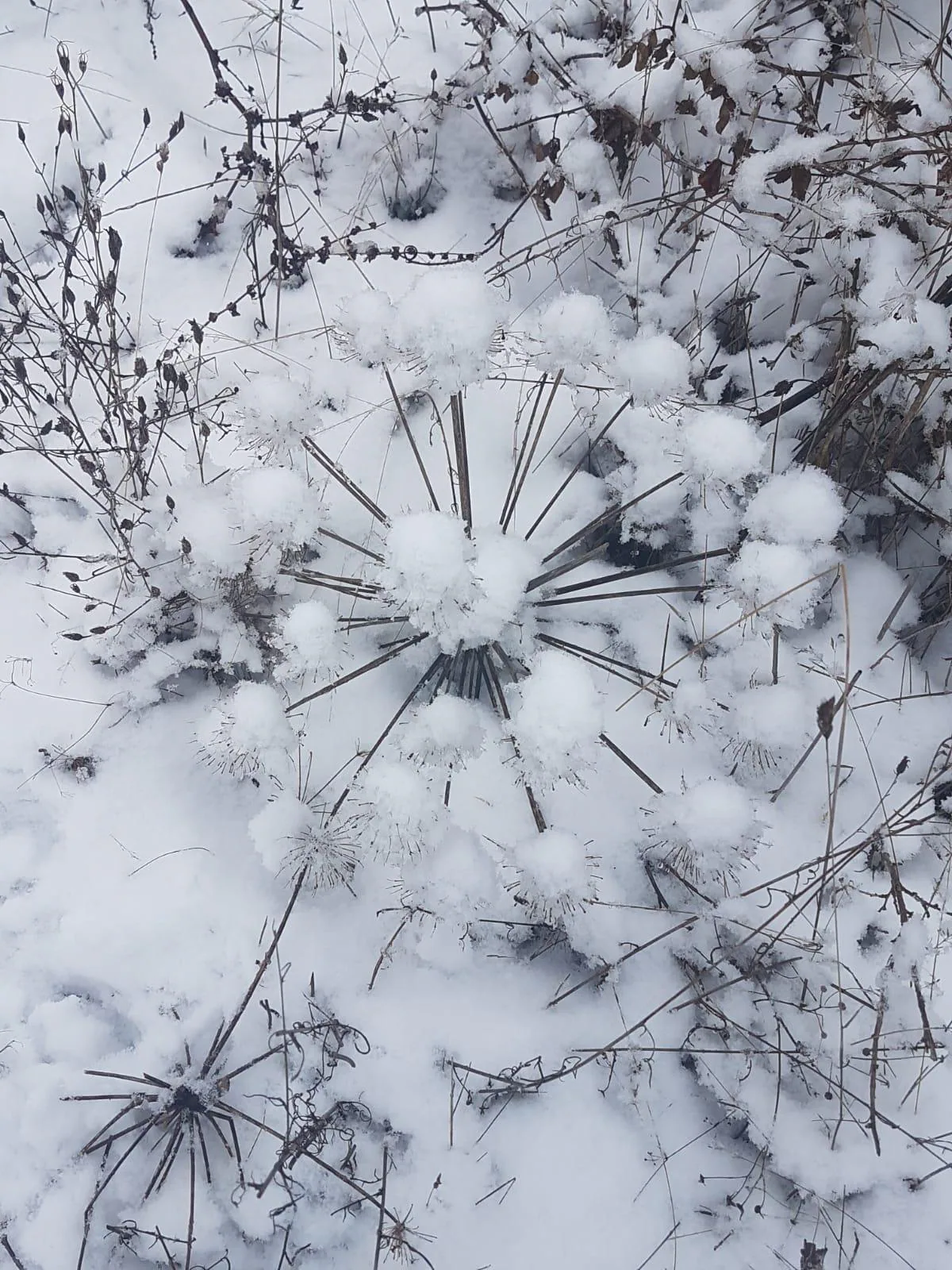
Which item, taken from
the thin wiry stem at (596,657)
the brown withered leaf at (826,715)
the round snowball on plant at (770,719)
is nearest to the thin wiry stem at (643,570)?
the thin wiry stem at (596,657)

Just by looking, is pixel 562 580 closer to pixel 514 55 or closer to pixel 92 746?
pixel 92 746

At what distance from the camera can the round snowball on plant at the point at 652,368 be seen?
78.4 inches

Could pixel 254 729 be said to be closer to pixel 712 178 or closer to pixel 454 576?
pixel 454 576

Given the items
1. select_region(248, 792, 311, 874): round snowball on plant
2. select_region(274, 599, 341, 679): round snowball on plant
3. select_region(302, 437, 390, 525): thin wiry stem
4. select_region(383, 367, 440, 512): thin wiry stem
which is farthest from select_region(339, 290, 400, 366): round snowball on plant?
select_region(248, 792, 311, 874): round snowball on plant

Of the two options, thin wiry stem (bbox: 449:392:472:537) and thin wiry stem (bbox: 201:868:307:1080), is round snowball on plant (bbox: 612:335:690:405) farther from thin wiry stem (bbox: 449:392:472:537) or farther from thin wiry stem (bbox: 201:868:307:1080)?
thin wiry stem (bbox: 201:868:307:1080)

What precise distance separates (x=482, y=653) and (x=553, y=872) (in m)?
0.71

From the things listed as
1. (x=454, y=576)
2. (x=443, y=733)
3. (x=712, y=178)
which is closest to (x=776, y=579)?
(x=454, y=576)

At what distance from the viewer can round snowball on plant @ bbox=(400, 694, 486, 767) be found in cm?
197

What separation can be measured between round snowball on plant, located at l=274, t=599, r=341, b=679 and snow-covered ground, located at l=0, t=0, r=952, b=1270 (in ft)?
0.03

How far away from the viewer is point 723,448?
200cm

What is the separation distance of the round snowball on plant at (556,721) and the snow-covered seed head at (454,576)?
256 mm

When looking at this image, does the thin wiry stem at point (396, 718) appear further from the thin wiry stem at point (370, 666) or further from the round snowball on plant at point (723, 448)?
the round snowball on plant at point (723, 448)

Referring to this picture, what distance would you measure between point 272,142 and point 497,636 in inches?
82.1

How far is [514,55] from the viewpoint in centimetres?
277
